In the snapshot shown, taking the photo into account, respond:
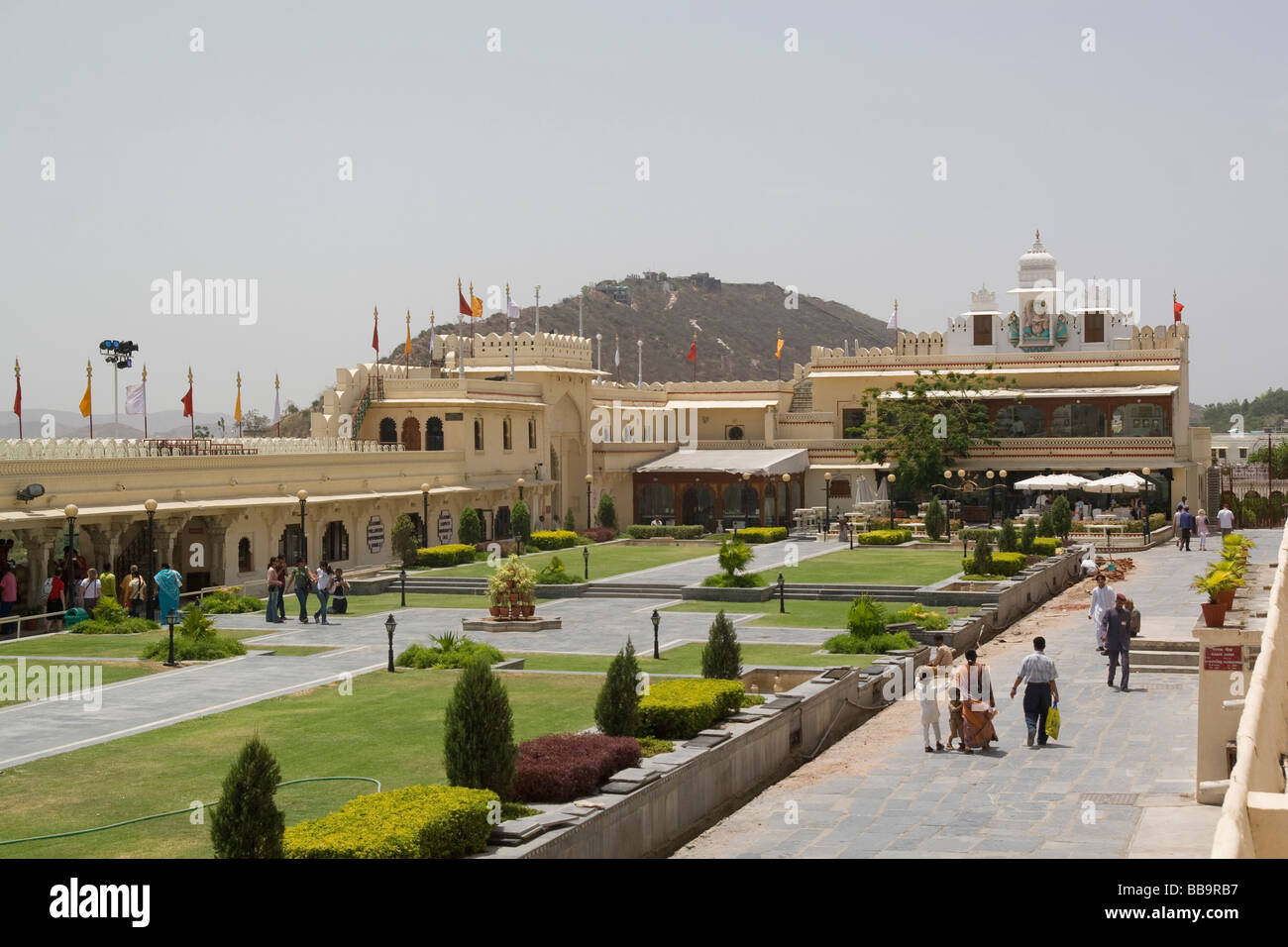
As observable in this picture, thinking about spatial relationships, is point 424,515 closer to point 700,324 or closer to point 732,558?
point 732,558

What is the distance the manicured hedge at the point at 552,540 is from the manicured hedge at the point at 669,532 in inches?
126

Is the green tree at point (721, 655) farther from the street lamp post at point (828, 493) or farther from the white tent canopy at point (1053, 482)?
the street lamp post at point (828, 493)

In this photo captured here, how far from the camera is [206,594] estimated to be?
1206 inches

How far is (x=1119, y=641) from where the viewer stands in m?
19.7

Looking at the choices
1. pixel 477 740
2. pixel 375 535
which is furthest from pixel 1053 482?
pixel 477 740

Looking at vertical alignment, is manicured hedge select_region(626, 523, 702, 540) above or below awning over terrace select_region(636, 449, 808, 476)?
below

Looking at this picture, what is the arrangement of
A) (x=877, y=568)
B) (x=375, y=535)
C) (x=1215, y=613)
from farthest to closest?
(x=375, y=535)
(x=877, y=568)
(x=1215, y=613)

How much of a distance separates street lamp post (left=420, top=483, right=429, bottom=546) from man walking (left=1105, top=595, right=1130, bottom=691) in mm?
22457

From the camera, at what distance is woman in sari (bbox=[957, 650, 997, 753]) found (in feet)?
51.3

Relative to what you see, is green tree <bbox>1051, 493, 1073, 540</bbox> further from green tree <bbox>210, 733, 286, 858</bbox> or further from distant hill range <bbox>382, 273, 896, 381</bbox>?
distant hill range <bbox>382, 273, 896, 381</bbox>

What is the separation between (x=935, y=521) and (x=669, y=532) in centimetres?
889

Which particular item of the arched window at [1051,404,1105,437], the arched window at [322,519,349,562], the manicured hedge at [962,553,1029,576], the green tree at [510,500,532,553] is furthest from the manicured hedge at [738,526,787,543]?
the arched window at [1051,404,1105,437]

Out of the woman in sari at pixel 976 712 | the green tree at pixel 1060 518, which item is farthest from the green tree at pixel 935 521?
the woman in sari at pixel 976 712

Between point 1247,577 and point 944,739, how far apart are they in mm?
16719
